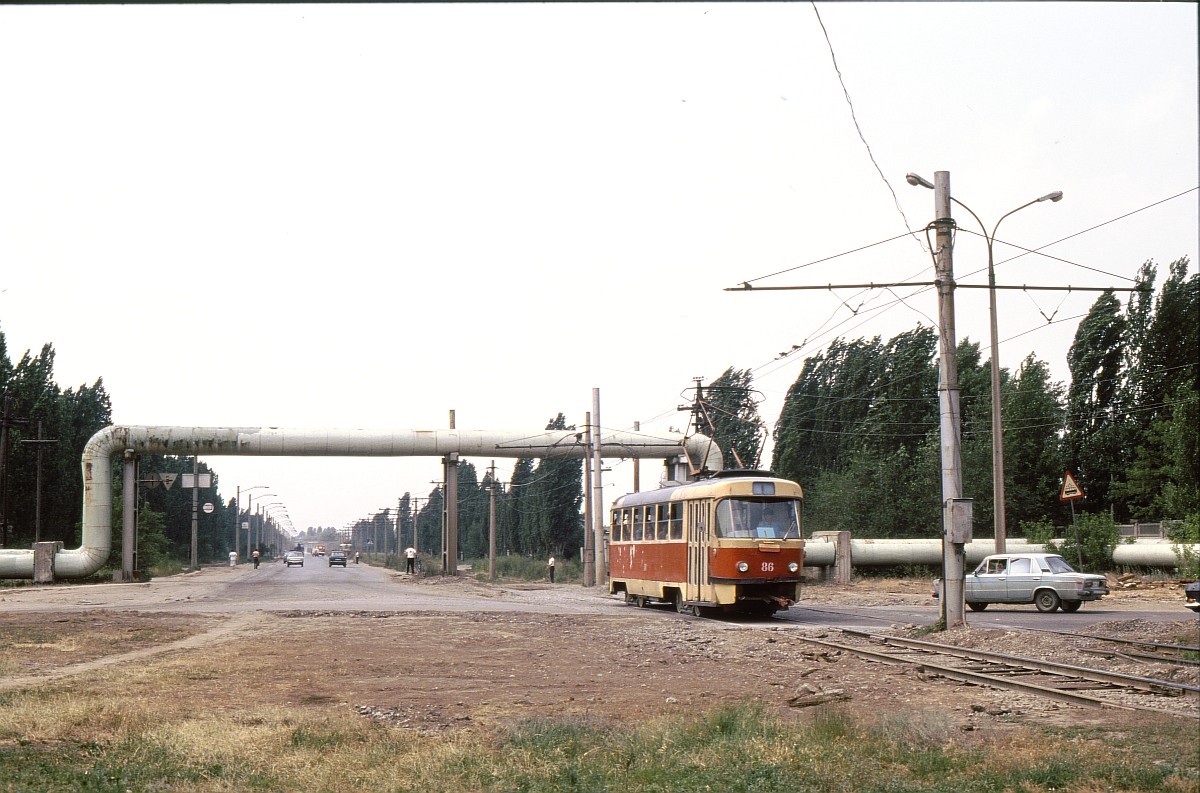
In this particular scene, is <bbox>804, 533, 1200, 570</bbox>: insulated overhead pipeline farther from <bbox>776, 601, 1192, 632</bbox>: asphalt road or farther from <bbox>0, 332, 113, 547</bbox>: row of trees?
<bbox>0, 332, 113, 547</bbox>: row of trees

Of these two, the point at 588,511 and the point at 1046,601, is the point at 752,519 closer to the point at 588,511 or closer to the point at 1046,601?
the point at 1046,601

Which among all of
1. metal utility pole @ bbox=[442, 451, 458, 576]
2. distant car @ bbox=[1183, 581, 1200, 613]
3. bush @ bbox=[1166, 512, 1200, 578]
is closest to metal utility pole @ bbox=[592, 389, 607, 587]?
metal utility pole @ bbox=[442, 451, 458, 576]

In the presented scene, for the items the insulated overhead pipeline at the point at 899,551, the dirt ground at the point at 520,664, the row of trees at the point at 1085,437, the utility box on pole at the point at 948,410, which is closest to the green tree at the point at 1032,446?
the row of trees at the point at 1085,437

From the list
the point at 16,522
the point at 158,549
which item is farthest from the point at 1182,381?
the point at 16,522

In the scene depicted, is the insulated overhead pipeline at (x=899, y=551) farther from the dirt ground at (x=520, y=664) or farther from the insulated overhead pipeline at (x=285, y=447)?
the dirt ground at (x=520, y=664)

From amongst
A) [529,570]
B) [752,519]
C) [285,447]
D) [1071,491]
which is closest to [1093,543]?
[1071,491]

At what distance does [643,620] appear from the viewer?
26359 mm

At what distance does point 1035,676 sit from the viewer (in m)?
14.3

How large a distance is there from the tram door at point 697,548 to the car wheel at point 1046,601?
8141mm

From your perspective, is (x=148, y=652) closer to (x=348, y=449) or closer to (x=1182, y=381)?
(x=348, y=449)

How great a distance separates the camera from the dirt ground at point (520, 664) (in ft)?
41.3

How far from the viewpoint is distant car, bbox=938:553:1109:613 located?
1059 inches

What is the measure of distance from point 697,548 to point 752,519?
2084mm

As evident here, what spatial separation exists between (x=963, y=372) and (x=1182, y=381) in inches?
671
